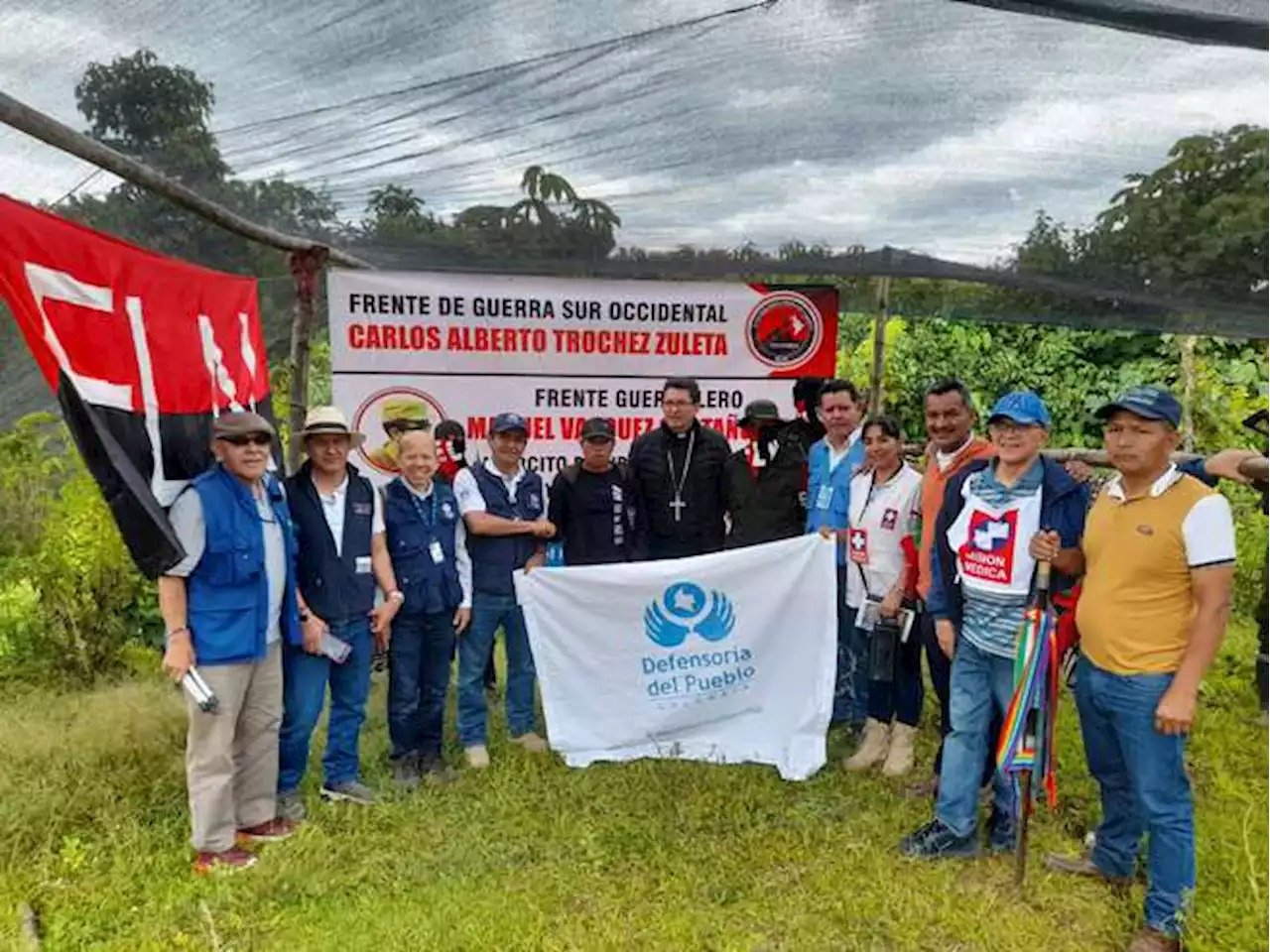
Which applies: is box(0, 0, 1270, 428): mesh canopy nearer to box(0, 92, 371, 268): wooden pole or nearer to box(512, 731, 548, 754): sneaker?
box(0, 92, 371, 268): wooden pole

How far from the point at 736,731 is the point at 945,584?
1343mm

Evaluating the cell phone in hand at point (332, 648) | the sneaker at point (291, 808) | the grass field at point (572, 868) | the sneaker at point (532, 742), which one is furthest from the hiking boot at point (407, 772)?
the cell phone in hand at point (332, 648)

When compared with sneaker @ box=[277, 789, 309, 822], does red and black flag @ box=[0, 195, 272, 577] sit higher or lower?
higher

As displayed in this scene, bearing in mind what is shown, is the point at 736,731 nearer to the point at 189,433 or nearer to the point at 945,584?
the point at 945,584

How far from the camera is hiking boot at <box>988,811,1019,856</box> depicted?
3546 mm

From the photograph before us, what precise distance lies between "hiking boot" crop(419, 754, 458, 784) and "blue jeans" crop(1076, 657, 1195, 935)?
2.63 m

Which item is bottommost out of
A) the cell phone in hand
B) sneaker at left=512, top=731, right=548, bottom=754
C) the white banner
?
sneaker at left=512, top=731, right=548, bottom=754

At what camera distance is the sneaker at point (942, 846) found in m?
3.49

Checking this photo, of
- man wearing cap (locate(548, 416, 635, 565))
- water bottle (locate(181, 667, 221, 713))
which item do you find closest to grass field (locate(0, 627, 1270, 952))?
water bottle (locate(181, 667, 221, 713))

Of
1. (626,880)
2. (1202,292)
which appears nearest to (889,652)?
(626,880)

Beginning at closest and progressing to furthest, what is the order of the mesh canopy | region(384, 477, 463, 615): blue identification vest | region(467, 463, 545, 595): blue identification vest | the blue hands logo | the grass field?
the mesh canopy
the grass field
region(384, 477, 463, 615): blue identification vest
the blue hands logo
region(467, 463, 545, 595): blue identification vest

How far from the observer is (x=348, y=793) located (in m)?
3.95

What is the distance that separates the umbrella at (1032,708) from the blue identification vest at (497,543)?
7.32 feet

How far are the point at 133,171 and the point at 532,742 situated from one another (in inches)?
117
